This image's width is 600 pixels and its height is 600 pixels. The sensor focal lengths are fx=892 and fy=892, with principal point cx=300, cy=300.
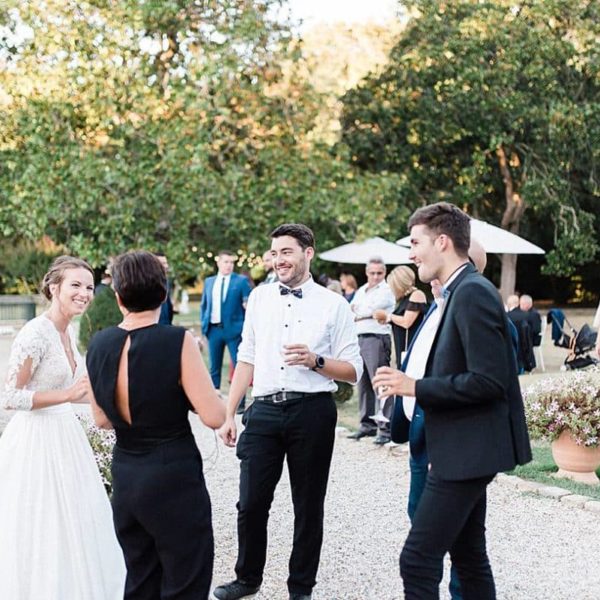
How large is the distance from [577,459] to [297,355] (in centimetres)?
413

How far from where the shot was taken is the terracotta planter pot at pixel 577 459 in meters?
7.47

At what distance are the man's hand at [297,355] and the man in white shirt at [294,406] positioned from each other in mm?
113

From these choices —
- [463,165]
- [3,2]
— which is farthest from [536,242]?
[3,2]

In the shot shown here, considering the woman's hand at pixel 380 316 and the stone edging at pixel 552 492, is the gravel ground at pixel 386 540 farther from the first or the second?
the woman's hand at pixel 380 316

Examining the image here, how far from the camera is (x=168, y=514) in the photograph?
3359 mm

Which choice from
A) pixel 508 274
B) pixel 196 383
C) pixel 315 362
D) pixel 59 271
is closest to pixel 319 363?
pixel 315 362

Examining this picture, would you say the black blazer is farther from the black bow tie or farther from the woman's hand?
the woman's hand

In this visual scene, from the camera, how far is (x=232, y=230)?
17953mm

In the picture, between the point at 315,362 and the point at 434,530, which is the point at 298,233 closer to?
the point at 315,362

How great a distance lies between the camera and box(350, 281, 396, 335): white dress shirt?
30.9 ft

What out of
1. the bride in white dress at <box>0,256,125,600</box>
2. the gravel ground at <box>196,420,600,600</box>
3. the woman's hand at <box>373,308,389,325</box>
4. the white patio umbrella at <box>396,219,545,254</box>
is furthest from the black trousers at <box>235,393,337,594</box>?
the white patio umbrella at <box>396,219,545,254</box>

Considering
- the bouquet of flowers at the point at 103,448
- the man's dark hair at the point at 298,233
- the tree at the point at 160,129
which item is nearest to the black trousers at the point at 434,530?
the man's dark hair at the point at 298,233

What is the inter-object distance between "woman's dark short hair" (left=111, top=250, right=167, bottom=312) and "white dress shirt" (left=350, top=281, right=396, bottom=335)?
20.2 feet

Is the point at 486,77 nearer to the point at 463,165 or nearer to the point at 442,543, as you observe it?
the point at 463,165
